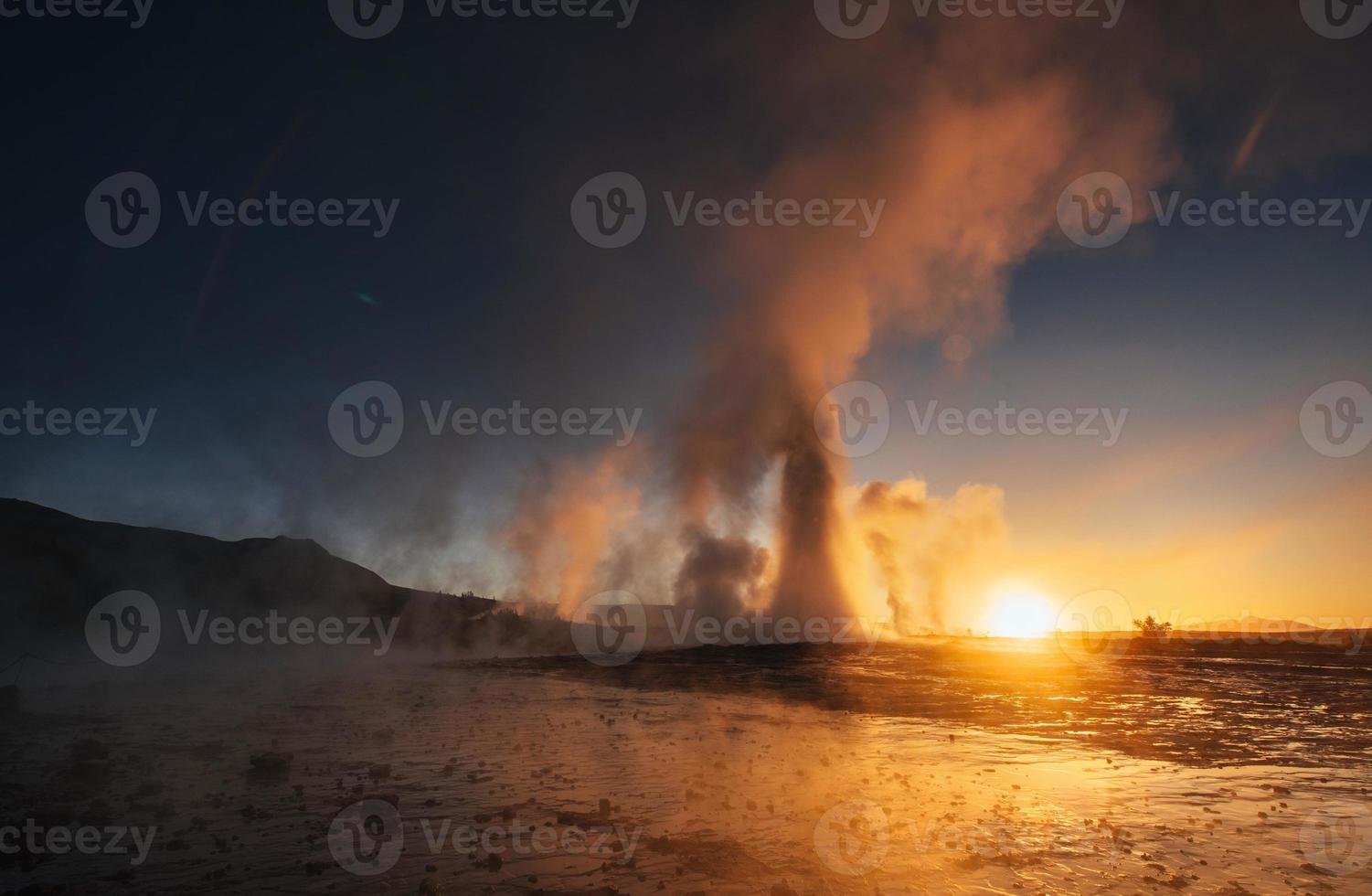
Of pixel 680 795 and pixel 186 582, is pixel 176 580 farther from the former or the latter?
pixel 680 795

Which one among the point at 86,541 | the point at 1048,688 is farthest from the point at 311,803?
the point at 86,541

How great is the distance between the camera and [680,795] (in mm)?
14250

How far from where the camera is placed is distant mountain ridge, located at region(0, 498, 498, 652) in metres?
64.8

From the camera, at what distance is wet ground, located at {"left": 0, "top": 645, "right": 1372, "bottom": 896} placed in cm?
993

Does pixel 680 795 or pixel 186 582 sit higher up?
pixel 186 582

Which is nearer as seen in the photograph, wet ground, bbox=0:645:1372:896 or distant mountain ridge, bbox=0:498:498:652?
wet ground, bbox=0:645:1372:896

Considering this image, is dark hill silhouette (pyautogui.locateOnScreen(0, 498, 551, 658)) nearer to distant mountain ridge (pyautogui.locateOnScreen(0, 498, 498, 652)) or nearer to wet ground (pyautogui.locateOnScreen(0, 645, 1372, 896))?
distant mountain ridge (pyautogui.locateOnScreen(0, 498, 498, 652))

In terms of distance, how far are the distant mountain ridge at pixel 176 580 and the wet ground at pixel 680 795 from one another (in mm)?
48940

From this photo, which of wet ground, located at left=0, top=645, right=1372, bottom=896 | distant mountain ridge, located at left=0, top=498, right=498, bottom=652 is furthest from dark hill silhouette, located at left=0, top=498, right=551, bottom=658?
wet ground, located at left=0, top=645, right=1372, bottom=896

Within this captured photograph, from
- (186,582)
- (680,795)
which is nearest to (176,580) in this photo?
(186,582)

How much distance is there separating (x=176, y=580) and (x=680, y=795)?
96.3 m

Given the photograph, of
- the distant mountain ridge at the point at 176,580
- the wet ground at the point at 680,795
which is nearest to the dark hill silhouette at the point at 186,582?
the distant mountain ridge at the point at 176,580

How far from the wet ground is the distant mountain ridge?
161ft

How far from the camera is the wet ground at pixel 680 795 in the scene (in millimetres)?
9930
